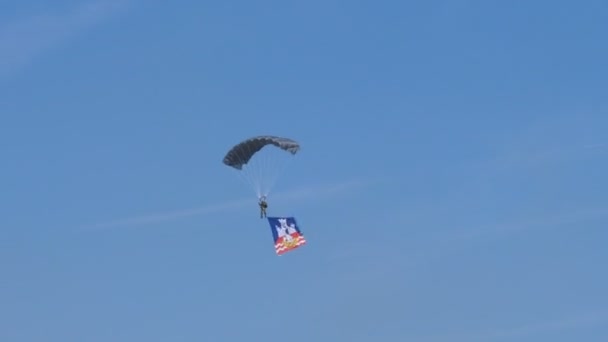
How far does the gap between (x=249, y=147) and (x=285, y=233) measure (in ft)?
26.1

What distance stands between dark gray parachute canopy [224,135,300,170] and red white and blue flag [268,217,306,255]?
5.85 meters

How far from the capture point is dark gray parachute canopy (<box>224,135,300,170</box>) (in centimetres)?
9419

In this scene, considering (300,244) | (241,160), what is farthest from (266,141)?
(300,244)

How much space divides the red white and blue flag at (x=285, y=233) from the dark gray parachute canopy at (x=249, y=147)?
5.85m

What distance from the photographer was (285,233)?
334ft

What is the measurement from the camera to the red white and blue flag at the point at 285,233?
101500 mm

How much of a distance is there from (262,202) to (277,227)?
138 inches

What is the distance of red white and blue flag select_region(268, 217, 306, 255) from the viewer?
102 metres

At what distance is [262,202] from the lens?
325 feet

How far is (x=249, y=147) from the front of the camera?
317ft

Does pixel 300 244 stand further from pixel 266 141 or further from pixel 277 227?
pixel 266 141

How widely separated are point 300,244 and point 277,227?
2.03 meters

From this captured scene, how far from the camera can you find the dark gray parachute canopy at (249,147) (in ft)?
309

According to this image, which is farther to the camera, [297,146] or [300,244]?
[300,244]
